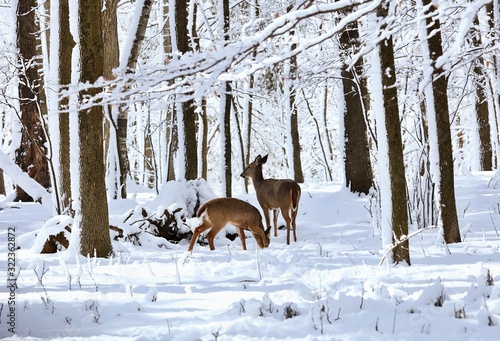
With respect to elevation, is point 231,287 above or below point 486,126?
below

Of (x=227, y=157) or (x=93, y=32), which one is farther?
(x=227, y=157)

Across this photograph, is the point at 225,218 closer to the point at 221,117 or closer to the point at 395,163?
the point at 395,163

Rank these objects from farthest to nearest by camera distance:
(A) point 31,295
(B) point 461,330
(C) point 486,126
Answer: (C) point 486,126 → (A) point 31,295 → (B) point 461,330

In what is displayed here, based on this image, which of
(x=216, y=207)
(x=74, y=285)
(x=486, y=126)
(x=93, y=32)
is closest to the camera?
(x=74, y=285)

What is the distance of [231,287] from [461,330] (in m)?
2.28

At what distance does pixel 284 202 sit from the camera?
10305mm

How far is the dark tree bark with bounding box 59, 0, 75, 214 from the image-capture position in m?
8.15

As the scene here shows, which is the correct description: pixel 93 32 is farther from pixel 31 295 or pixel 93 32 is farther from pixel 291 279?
pixel 291 279

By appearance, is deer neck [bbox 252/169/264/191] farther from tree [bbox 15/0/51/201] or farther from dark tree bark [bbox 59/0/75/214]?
tree [bbox 15/0/51/201]

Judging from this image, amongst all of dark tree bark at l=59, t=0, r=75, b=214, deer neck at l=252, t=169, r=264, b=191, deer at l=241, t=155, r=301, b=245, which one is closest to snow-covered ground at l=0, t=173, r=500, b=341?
dark tree bark at l=59, t=0, r=75, b=214

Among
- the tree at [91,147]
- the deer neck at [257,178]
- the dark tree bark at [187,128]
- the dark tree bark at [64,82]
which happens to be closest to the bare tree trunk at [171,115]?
the dark tree bark at [187,128]

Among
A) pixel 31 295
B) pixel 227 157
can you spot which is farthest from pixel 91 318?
pixel 227 157

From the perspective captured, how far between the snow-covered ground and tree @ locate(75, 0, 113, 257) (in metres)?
Answer: 0.36

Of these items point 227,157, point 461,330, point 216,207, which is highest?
point 227,157
